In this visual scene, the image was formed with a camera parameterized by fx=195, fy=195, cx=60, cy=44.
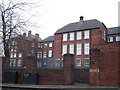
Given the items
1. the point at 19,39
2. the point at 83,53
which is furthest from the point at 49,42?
the point at 19,39

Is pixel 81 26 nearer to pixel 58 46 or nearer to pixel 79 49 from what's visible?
pixel 79 49

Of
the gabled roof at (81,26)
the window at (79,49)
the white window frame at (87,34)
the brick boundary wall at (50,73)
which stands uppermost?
the gabled roof at (81,26)

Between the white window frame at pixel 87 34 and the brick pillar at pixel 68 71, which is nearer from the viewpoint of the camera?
the brick pillar at pixel 68 71

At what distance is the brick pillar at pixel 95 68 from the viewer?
16.5m

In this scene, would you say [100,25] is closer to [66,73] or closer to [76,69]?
[76,69]

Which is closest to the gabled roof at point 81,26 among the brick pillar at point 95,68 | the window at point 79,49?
the window at point 79,49

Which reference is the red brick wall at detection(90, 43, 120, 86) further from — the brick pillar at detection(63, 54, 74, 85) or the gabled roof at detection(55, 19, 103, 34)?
the gabled roof at detection(55, 19, 103, 34)

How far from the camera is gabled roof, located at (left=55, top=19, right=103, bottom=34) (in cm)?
4660

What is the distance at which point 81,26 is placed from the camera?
4894cm

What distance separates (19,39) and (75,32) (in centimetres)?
2605

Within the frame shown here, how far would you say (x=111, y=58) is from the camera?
16.4 meters

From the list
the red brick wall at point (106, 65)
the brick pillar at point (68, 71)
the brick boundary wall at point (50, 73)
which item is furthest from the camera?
the brick boundary wall at point (50, 73)

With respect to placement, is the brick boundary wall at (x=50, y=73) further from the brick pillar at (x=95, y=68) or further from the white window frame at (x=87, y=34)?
the white window frame at (x=87, y=34)

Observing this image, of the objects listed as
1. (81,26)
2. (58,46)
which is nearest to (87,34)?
(81,26)
